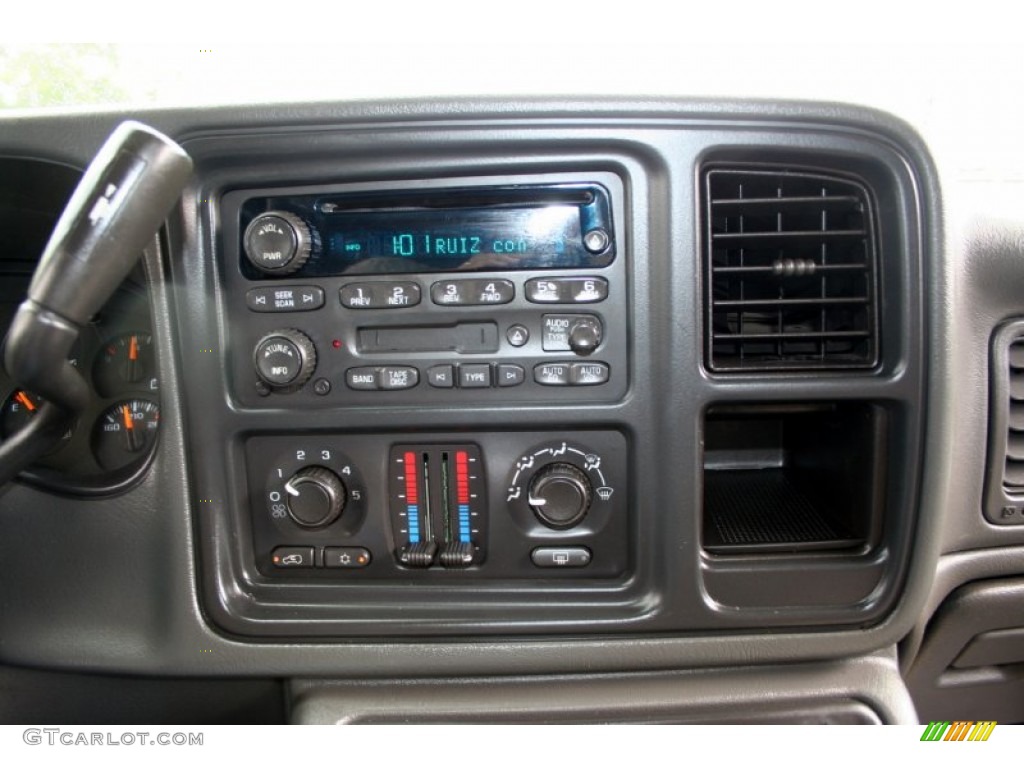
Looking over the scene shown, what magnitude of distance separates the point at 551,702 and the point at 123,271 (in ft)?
2.52

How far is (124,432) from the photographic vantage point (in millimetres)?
1070

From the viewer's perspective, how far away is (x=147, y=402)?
1064mm

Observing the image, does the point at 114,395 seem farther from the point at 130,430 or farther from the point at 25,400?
the point at 25,400

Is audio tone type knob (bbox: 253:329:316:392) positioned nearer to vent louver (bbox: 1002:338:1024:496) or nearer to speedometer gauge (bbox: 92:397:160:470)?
speedometer gauge (bbox: 92:397:160:470)

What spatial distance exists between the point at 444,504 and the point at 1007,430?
0.88 metres

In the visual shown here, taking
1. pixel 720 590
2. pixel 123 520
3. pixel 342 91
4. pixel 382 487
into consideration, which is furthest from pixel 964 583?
pixel 123 520

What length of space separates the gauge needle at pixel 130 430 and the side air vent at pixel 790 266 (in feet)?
2.84

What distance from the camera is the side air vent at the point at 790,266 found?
89cm

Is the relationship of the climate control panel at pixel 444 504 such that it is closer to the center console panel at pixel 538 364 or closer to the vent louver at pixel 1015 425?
the center console panel at pixel 538 364

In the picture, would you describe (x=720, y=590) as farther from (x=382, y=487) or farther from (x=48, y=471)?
(x=48, y=471)

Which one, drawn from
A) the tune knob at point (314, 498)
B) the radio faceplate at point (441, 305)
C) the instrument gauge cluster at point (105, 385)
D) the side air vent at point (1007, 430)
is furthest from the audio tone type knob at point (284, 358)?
the side air vent at point (1007, 430)

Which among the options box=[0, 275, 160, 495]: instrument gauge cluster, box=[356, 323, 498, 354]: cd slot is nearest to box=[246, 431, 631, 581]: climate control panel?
box=[356, 323, 498, 354]: cd slot

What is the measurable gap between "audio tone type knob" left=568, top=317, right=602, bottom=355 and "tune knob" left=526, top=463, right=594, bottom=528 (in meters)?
0.17

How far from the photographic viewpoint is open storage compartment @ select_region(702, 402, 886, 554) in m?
0.95
